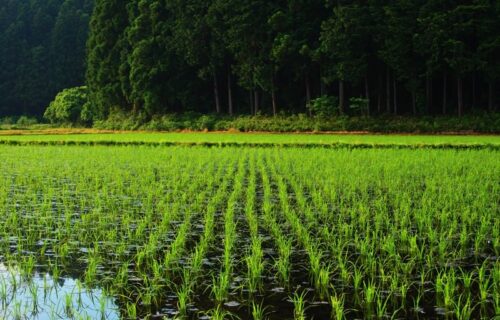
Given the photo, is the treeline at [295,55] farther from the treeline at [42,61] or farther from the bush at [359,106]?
the treeline at [42,61]

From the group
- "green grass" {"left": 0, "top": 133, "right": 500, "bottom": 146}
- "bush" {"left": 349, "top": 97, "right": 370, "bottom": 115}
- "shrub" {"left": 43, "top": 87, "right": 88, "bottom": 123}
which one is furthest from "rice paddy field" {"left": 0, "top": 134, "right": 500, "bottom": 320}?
"shrub" {"left": 43, "top": 87, "right": 88, "bottom": 123}

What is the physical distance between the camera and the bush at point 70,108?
48.6 meters

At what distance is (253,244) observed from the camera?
623 centimetres

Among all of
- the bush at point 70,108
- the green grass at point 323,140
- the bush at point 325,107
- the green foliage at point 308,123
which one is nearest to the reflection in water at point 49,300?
the green grass at point 323,140

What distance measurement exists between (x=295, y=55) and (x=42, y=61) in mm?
37959

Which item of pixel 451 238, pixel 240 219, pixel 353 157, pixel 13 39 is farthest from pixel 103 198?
pixel 13 39

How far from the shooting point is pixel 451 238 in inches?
261

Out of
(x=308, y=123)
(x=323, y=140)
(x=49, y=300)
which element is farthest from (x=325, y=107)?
(x=49, y=300)

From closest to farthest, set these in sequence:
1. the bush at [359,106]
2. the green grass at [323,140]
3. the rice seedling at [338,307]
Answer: the rice seedling at [338,307] < the green grass at [323,140] < the bush at [359,106]

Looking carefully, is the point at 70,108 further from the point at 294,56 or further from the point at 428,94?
the point at 428,94

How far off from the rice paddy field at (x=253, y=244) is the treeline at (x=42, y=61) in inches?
2030

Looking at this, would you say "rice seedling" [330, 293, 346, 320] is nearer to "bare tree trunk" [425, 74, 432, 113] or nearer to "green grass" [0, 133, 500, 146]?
Answer: "green grass" [0, 133, 500, 146]

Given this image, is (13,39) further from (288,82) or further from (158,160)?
(158,160)

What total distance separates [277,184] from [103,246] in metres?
5.71
